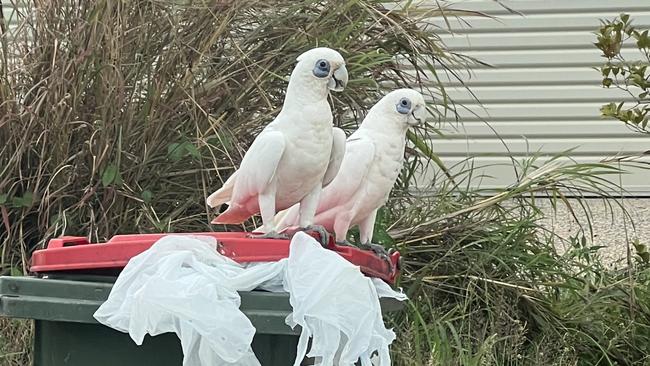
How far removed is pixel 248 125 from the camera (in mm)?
3848

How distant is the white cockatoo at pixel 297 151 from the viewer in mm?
2205

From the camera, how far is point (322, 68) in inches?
89.4

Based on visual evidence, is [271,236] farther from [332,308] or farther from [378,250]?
[378,250]

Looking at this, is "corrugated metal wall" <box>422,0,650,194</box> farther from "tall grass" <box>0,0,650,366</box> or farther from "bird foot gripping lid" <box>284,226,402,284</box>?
"bird foot gripping lid" <box>284,226,402,284</box>

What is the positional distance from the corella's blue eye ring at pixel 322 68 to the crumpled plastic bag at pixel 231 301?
42 centimetres

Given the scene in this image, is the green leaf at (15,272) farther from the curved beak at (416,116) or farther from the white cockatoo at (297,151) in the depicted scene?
the curved beak at (416,116)

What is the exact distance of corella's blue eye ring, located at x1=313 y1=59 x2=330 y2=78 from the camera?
7.44 feet

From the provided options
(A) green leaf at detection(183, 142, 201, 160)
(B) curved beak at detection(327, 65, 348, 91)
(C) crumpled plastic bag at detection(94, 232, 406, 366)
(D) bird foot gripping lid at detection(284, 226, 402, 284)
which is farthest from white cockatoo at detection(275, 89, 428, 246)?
(A) green leaf at detection(183, 142, 201, 160)

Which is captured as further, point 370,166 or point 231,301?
point 370,166

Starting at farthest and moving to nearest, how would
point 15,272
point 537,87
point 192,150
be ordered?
point 537,87 < point 192,150 < point 15,272

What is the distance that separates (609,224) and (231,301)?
3747 mm

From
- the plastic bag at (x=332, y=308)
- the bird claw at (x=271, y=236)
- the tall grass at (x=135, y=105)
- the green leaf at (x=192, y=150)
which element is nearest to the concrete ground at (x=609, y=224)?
the tall grass at (x=135, y=105)

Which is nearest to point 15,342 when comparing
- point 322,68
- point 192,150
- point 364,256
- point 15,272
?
point 15,272

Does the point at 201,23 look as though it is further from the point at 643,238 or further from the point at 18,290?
the point at 643,238
